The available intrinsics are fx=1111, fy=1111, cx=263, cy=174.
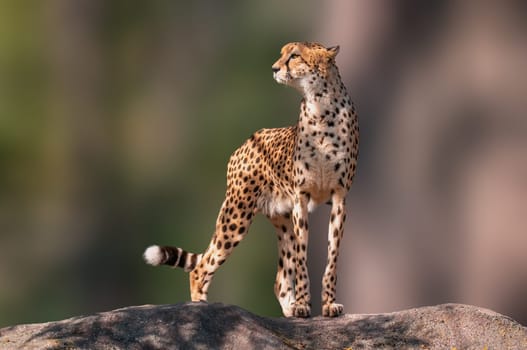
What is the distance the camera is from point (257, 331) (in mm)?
5289

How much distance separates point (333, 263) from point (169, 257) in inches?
43.7

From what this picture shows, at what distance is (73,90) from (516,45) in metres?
5.73

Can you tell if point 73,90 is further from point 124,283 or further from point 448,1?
point 448,1

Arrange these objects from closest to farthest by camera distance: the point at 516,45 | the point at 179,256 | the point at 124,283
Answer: the point at 179,256, the point at 516,45, the point at 124,283

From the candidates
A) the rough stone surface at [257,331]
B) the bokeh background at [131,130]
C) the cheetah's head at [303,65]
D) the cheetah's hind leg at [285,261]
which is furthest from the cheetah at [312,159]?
the bokeh background at [131,130]

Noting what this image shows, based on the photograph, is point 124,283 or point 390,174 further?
point 124,283

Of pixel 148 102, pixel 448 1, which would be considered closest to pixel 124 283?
pixel 148 102

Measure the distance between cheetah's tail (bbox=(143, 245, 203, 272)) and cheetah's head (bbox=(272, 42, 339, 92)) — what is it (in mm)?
1286

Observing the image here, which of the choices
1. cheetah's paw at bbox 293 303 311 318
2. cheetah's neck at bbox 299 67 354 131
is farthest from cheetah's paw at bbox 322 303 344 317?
cheetah's neck at bbox 299 67 354 131

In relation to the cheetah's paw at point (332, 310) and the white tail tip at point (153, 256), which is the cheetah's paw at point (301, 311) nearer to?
the cheetah's paw at point (332, 310)

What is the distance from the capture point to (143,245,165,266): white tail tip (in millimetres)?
6492

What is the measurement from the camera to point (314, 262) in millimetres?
9695

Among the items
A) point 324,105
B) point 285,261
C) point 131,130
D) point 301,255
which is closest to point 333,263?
point 301,255

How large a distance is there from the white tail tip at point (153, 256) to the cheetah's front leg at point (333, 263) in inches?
41.3
